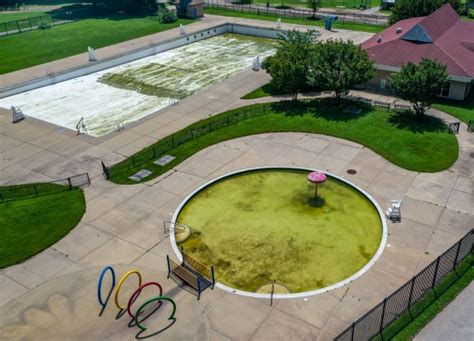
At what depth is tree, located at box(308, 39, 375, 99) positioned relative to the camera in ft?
120

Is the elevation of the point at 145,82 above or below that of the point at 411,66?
below

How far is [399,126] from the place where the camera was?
115 ft

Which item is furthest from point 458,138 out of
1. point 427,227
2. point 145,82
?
point 145,82

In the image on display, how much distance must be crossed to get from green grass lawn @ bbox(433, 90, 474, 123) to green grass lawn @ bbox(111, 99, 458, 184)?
2574 mm

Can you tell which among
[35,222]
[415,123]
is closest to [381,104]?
[415,123]

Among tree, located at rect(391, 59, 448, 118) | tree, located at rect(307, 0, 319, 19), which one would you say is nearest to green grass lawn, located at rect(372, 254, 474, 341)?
tree, located at rect(391, 59, 448, 118)

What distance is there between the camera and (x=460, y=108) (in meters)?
38.0

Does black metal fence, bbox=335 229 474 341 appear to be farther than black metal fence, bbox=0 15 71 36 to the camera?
No

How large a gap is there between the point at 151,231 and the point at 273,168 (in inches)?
397

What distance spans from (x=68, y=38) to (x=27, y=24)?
1316cm

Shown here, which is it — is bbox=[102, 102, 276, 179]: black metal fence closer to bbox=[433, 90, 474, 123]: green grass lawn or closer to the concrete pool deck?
the concrete pool deck

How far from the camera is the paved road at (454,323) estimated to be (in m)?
17.5

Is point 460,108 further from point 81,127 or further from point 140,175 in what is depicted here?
point 81,127

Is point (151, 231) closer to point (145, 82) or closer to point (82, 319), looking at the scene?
point (82, 319)
